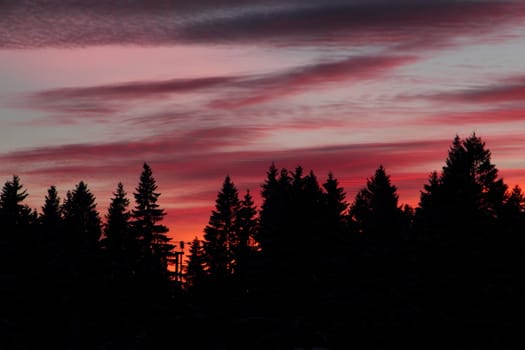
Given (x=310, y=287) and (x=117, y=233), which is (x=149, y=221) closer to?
(x=117, y=233)

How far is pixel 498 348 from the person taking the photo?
174 feet

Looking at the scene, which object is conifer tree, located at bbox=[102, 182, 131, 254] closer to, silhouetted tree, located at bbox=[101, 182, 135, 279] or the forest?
silhouetted tree, located at bbox=[101, 182, 135, 279]

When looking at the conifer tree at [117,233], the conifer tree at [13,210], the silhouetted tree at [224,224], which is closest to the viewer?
the conifer tree at [13,210]

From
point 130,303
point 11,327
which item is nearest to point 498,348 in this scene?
point 11,327

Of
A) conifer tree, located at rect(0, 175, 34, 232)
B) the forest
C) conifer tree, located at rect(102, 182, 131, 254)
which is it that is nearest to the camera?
the forest

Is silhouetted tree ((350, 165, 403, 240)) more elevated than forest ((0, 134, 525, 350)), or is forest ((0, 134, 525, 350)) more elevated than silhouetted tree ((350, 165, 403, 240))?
silhouetted tree ((350, 165, 403, 240))

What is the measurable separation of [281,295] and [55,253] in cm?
2598

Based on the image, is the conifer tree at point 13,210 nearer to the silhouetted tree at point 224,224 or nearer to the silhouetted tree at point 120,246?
the silhouetted tree at point 120,246

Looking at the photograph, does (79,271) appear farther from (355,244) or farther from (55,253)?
(355,244)

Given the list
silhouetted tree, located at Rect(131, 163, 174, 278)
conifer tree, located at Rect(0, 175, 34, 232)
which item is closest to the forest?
conifer tree, located at Rect(0, 175, 34, 232)

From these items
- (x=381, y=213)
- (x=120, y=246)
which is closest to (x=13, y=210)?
(x=120, y=246)

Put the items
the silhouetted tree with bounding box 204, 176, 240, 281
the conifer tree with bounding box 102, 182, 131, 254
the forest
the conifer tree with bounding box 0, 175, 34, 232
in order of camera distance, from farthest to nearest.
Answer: the silhouetted tree with bounding box 204, 176, 240, 281, the conifer tree with bounding box 102, 182, 131, 254, the conifer tree with bounding box 0, 175, 34, 232, the forest

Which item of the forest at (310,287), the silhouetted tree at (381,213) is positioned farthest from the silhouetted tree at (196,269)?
the silhouetted tree at (381,213)

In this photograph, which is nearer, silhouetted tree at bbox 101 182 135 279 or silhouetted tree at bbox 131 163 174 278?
silhouetted tree at bbox 101 182 135 279
